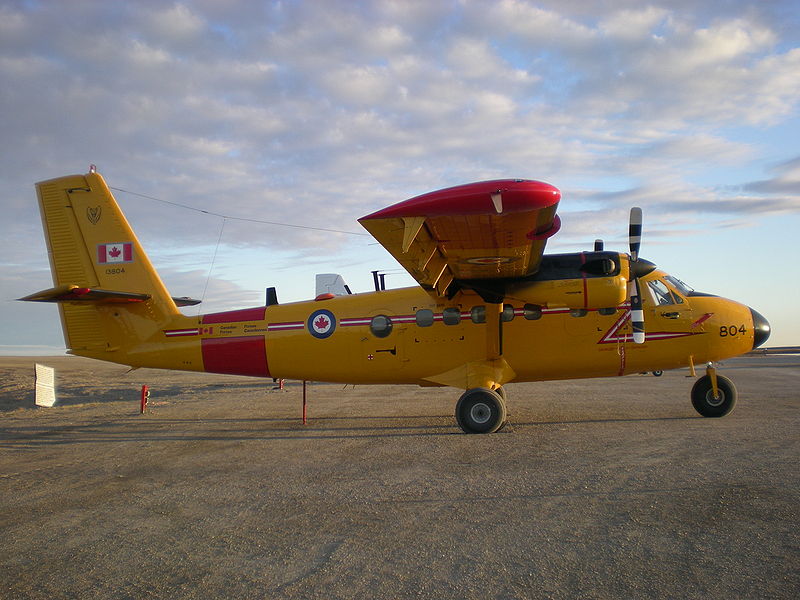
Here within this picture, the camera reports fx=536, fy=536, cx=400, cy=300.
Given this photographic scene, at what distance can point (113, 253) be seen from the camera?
41.1ft

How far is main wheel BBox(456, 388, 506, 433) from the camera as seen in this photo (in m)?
10.5

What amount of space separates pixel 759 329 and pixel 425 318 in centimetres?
731

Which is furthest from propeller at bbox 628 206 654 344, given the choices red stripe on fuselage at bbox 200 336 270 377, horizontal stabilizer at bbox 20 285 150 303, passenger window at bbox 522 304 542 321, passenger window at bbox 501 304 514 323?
horizontal stabilizer at bbox 20 285 150 303

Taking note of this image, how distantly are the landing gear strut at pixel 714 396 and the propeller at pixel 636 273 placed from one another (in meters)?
1.90

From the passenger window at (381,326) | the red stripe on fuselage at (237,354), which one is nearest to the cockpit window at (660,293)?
the passenger window at (381,326)

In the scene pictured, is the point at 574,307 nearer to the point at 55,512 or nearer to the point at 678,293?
the point at 678,293

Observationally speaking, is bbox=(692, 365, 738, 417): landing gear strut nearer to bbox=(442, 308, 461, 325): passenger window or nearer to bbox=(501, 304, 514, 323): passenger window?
bbox=(501, 304, 514, 323): passenger window

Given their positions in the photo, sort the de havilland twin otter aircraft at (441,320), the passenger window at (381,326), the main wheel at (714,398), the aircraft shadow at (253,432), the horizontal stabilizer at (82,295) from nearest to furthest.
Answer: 1. the de havilland twin otter aircraft at (441,320)
2. the aircraft shadow at (253,432)
3. the horizontal stabilizer at (82,295)
4. the main wheel at (714,398)
5. the passenger window at (381,326)

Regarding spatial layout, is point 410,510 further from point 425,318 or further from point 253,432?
point 253,432

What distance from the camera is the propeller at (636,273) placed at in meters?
10.8

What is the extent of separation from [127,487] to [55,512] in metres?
1.06

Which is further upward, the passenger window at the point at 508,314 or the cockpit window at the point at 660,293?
the cockpit window at the point at 660,293

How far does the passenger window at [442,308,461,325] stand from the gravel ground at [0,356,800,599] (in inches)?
89.6

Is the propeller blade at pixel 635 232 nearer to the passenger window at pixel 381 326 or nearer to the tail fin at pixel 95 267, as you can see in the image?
the passenger window at pixel 381 326
